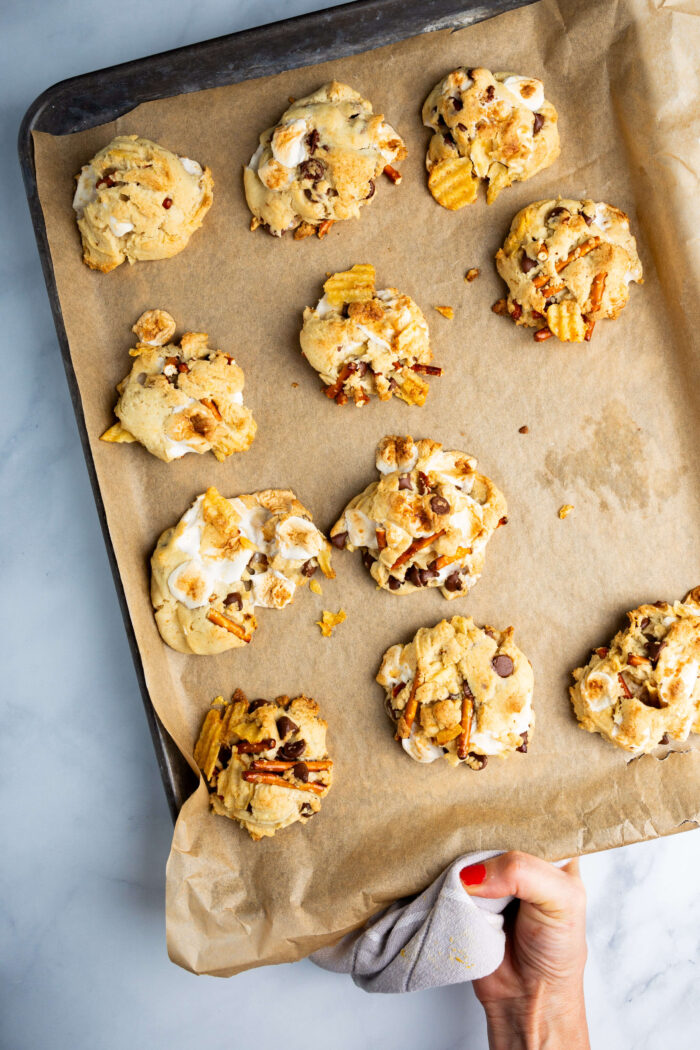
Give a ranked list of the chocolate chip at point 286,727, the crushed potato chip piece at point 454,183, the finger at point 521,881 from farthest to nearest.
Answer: the crushed potato chip piece at point 454,183
the chocolate chip at point 286,727
the finger at point 521,881

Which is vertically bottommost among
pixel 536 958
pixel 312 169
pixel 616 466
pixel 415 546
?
pixel 536 958

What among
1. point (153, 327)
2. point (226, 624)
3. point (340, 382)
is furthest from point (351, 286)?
point (226, 624)

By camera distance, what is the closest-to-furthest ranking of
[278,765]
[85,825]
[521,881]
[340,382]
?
[521,881] < [278,765] < [340,382] < [85,825]

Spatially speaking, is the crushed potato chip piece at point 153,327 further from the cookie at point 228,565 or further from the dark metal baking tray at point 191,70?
the cookie at point 228,565

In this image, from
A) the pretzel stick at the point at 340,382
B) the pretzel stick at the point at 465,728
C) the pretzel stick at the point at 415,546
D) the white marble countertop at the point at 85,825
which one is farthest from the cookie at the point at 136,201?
the pretzel stick at the point at 465,728

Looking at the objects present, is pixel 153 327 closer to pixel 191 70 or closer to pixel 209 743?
pixel 191 70

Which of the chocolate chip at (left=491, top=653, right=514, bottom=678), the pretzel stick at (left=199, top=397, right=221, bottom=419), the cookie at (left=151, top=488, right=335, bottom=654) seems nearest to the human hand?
the chocolate chip at (left=491, top=653, right=514, bottom=678)

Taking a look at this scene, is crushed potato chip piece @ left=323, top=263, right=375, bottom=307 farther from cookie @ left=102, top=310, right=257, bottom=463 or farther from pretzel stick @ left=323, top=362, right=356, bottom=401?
cookie @ left=102, top=310, right=257, bottom=463
